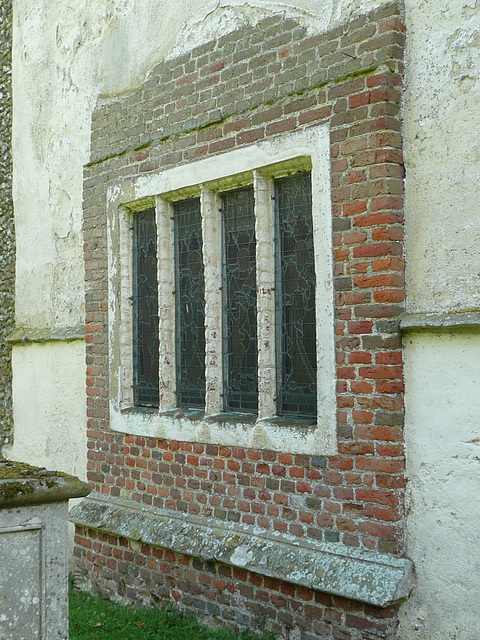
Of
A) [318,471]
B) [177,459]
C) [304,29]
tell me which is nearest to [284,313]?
[318,471]

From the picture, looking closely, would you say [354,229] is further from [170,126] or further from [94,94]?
[94,94]

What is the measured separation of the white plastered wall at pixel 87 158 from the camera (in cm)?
408

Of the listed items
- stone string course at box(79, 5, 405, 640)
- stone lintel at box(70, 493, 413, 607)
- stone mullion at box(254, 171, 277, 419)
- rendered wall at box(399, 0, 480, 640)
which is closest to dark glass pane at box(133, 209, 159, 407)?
stone string course at box(79, 5, 405, 640)

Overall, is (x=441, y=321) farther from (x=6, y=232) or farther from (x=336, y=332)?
(x=6, y=232)

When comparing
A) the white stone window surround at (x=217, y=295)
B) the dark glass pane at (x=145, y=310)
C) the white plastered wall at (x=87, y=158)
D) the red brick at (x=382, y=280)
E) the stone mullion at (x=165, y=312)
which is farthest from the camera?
the dark glass pane at (x=145, y=310)

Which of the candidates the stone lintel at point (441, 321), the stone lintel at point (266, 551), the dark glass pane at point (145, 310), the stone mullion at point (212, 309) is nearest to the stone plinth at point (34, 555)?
the stone lintel at point (266, 551)

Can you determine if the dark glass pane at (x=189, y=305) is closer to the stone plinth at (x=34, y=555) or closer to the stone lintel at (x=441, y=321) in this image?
the stone lintel at (x=441, y=321)

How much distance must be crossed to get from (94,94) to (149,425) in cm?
290

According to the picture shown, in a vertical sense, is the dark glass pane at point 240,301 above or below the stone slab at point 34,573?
above

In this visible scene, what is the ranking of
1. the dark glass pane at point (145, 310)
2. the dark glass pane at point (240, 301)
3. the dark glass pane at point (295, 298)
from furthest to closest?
1. the dark glass pane at point (145, 310)
2. the dark glass pane at point (240, 301)
3. the dark glass pane at point (295, 298)

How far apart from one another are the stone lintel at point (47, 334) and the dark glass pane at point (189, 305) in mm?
1290

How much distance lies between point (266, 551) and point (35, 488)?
194 cm

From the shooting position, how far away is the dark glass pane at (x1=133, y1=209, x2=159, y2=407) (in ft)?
20.3

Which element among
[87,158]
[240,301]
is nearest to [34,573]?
[240,301]
